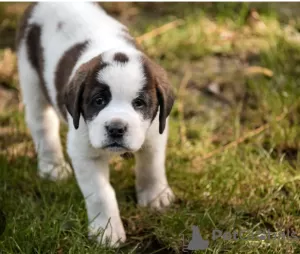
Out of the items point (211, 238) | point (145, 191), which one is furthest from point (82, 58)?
point (211, 238)

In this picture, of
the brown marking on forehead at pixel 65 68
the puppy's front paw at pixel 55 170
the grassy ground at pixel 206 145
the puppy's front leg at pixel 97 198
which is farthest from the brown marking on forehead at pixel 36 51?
the puppy's front leg at pixel 97 198

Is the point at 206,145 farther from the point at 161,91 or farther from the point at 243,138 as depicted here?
the point at 161,91

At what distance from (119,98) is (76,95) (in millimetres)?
335

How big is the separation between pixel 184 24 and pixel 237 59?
2.78ft

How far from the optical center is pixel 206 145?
579 cm

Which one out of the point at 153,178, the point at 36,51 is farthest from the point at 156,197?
the point at 36,51

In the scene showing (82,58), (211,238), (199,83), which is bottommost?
(199,83)

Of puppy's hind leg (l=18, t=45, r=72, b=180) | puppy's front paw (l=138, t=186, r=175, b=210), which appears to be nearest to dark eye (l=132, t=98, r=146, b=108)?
puppy's front paw (l=138, t=186, r=175, b=210)

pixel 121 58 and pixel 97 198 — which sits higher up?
pixel 121 58

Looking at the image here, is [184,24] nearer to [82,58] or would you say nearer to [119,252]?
[82,58]

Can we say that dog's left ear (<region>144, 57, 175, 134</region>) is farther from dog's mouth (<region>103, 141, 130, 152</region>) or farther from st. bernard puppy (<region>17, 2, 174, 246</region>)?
dog's mouth (<region>103, 141, 130, 152</region>)

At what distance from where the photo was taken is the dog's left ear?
4328mm

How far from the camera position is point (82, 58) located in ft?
15.6

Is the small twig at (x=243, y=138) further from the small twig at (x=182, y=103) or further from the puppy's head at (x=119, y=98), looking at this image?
the puppy's head at (x=119, y=98)
